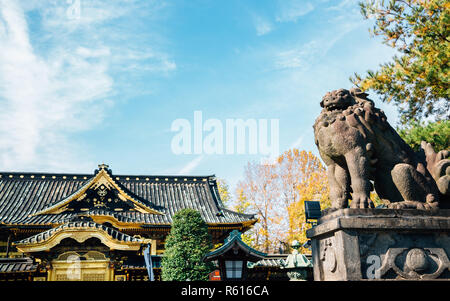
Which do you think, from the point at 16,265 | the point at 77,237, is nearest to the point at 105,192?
the point at 77,237

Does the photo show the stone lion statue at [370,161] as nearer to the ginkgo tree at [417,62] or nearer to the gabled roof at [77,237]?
the ginkgo tree at [417,62]

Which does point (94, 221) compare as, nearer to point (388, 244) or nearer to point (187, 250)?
point (187, 250)

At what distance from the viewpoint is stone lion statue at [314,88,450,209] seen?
4414 millimetres

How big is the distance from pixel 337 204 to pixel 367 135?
0.99 metres

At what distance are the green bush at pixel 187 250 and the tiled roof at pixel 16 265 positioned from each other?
625 cm

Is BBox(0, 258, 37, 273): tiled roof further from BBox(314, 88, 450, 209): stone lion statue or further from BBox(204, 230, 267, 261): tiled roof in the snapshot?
BBox(314, 88, 450, 209): stone lion statue

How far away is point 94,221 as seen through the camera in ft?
57.3

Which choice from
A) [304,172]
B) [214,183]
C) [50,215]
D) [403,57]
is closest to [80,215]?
[50,215]

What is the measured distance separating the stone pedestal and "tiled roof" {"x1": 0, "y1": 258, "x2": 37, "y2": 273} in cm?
1530

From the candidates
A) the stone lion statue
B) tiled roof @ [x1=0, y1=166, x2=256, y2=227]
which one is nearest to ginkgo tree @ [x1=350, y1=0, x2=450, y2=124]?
the stone lion statue

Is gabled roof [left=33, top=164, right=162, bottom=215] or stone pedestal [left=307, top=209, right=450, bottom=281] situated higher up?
gabled roof [left=33, top=164, right=162, bottom=215]

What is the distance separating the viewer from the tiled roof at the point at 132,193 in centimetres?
1859

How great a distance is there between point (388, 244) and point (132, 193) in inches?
696
